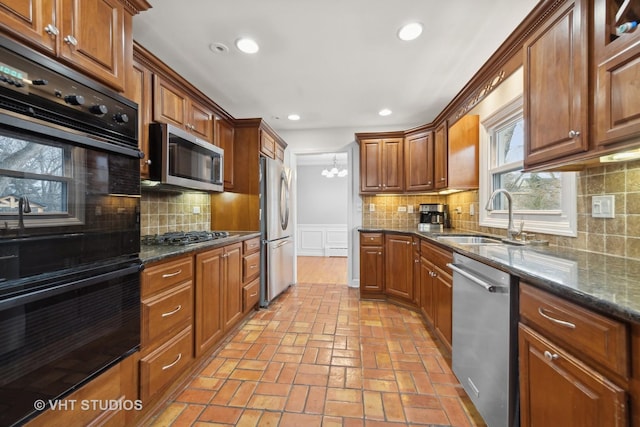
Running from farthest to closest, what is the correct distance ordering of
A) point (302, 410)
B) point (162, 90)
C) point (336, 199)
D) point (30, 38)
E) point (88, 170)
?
point (336, 199)
point (162, 90)
point (302, 410)
point (88, 170)
point (30, 38)

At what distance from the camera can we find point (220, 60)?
2.22m

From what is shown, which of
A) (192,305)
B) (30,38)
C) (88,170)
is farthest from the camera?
(192,305)

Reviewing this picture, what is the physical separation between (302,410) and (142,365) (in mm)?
880

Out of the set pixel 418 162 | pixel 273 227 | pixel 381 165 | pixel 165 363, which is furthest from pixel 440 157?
pixel 165 363

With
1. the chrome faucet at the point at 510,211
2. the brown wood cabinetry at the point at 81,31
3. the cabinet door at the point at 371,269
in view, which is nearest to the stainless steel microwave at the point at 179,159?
the brown wood cabinetry at the point at 81,31

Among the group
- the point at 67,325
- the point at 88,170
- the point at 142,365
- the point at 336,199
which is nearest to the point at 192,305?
the point at 142,365

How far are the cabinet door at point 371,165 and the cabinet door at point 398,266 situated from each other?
0.77 m

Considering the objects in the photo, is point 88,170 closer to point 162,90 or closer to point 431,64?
point 162,90

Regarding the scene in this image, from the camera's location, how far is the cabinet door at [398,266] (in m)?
3.01

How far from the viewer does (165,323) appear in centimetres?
150

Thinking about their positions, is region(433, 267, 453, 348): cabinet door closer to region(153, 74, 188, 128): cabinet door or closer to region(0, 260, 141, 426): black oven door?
region(0, 260, 141, 426): black oven door

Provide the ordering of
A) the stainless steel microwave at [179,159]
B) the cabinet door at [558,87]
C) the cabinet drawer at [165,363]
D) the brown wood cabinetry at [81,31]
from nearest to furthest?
the brown wood cabinetry at [81,31], the cabinet door at [558,87], the cabinet drawer at [165,363], the stainless steel microwave at [179,159]

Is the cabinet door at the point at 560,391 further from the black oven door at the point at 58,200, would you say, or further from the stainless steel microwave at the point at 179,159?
the stainless steel microwave at the point at 179,159

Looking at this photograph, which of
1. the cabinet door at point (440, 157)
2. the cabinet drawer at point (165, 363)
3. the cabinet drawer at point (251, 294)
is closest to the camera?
the cabinet drawer at point (165, 363)
